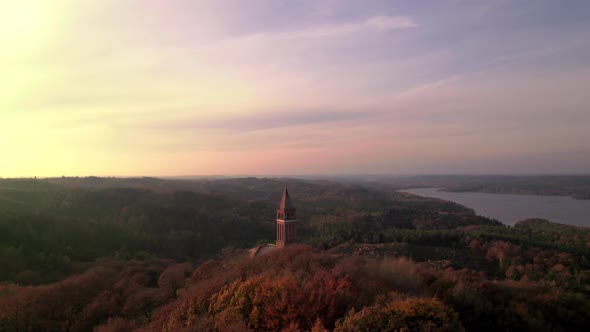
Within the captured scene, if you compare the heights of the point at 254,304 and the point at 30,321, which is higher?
the point at 254,304

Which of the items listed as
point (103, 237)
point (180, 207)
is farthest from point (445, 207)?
point (103, 237)

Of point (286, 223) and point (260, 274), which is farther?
point (286, 223)

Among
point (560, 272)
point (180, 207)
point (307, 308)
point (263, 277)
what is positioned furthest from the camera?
point (180, 207)

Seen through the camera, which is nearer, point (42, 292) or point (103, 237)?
point (42, 292)

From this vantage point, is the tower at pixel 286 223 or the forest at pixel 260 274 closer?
the forest at pixel 260 274

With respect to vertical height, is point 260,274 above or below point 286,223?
below

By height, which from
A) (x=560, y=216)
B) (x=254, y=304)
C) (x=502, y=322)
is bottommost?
(x=560, y=216)

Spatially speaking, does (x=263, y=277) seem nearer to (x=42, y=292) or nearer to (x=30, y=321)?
(x=30, y=321)

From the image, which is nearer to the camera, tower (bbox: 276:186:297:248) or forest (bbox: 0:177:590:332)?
forest (bbox: 0:177:590:332)
